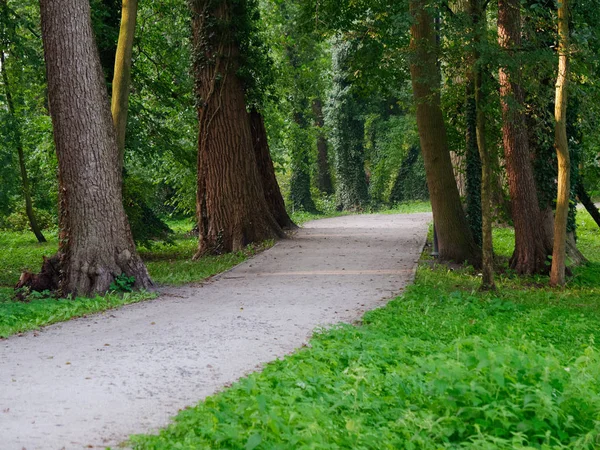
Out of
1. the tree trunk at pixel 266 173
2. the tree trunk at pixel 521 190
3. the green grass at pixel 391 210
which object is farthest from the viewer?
the green grass at pixel 391 210

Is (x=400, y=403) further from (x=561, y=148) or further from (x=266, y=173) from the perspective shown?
(x=266, y=173)

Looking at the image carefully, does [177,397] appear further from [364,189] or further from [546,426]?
[364,189]

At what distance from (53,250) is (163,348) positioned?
61.3 ft

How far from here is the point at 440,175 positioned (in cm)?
1773

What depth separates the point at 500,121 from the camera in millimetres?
16391

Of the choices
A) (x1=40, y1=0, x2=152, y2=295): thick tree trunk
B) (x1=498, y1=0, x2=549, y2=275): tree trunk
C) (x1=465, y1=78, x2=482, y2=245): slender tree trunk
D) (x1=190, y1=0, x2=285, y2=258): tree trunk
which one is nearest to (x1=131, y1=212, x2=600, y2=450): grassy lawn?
(x1=40, y1=0, x2=152, y2=295): thick tree trunk

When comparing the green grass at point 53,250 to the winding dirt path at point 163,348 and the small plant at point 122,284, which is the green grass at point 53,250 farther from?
the winding dirt path at point 163,348

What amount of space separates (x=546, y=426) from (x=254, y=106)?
57.2 feet

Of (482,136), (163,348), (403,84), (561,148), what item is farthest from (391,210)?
(163,348)

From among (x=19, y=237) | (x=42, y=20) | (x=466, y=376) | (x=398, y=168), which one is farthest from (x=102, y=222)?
(x=398, y=168)

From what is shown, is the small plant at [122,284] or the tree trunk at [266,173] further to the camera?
the tree trunk at [266,173]

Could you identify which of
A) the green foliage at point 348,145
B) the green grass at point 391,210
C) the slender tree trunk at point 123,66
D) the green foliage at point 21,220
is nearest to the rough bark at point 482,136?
the slender tree trunk at point 123,66

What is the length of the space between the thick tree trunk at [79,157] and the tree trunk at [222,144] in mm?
7173

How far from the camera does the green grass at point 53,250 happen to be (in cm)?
1058
